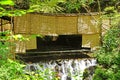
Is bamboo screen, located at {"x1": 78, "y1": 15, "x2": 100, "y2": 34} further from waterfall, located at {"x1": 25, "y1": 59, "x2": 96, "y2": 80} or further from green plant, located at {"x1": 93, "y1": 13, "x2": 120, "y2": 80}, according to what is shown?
green plant, located at {"x1": 93, "y1": 13, "x2": 120, "y2": 80}

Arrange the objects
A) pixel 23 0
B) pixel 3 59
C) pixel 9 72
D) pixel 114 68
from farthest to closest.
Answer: pixel 23 0
pixel 114 68
pixel 3 59
pixel 9 72

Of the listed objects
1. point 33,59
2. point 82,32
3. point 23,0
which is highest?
point 23,0

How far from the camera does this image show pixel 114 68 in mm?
7676

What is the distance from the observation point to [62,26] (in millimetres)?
12352

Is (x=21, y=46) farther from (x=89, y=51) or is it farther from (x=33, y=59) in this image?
(x=89, y=51)

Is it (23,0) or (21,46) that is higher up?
(23,0)

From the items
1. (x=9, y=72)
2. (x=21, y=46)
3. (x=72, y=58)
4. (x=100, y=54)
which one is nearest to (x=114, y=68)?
(x=100, y=54)

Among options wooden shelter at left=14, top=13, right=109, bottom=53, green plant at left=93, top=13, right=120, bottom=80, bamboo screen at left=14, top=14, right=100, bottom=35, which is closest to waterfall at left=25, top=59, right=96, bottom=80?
wooden shelter at left=14, top=13, right=109, bottom=53

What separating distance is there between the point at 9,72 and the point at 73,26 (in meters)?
9.82

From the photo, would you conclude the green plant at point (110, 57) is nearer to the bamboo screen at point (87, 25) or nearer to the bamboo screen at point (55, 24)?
the bamboo screen at point (55, 24)

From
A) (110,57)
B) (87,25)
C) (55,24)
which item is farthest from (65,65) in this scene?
(110,57)

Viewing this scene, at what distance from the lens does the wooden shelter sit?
37.7ft

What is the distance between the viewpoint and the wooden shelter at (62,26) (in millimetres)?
11492

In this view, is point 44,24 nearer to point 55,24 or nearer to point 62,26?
point 55,24
